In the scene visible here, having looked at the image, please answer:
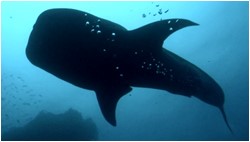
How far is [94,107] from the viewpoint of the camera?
126ft

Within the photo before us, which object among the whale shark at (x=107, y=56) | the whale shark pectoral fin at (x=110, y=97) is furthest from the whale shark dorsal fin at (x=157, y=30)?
the whale shark pectoral fin at (x=110, y=97)

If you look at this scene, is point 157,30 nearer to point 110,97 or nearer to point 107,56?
point 107,56

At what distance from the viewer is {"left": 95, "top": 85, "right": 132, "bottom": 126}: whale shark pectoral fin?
20.4 feet

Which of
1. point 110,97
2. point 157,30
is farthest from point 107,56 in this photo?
point 110,97

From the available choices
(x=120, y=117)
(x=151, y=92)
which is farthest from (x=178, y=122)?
(x=151, y=92)

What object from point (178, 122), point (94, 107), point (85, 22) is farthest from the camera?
point (178, 122)

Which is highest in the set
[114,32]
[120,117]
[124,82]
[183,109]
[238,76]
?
[114,32]

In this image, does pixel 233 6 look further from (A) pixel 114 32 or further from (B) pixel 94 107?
(B) pixel 94 107

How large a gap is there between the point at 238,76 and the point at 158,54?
1245 inches

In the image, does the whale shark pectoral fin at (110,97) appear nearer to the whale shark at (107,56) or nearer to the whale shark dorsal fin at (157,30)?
the whale shark at (107,56)

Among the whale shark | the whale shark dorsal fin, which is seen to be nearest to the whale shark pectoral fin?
the whale shark

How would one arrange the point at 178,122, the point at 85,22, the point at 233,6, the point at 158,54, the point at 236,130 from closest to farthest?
the point at 85,22, the point at 158,54, the point at 233,6, the point at 178,122, the point at 236,130

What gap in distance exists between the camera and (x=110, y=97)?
639 cm

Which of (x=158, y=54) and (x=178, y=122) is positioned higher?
(x=158, y=54)
